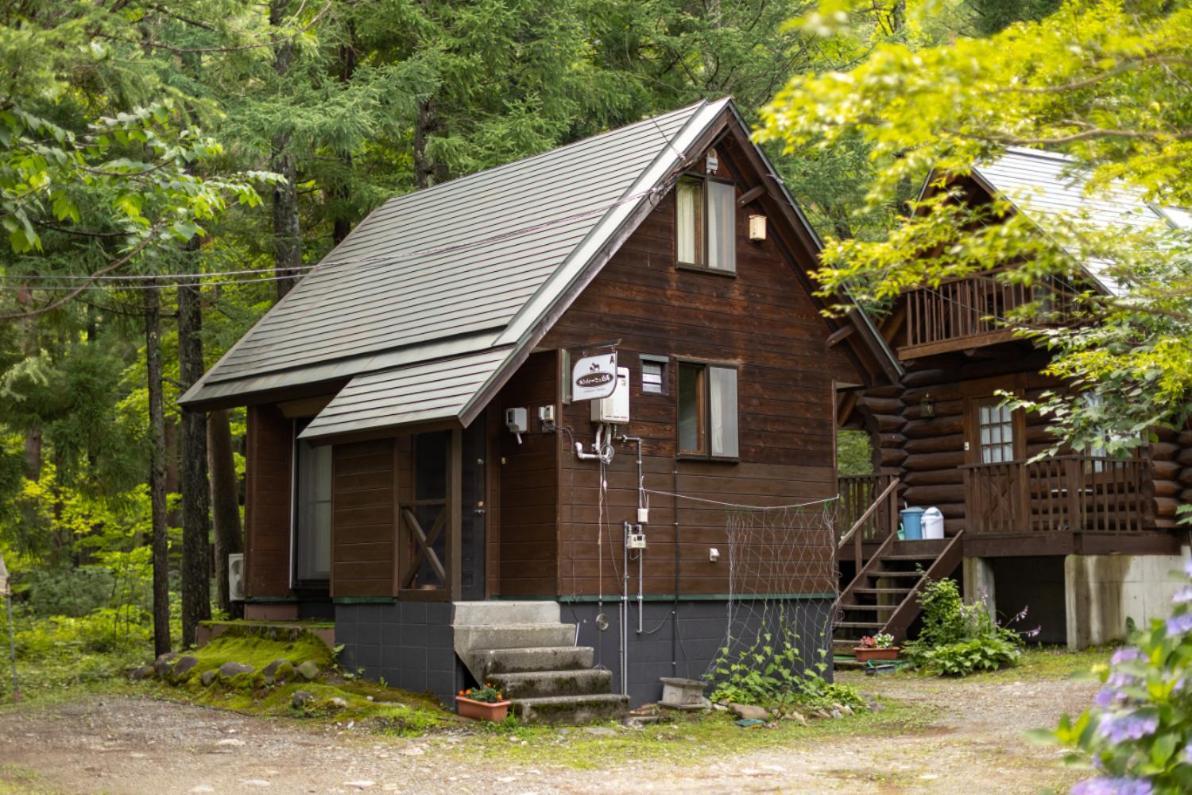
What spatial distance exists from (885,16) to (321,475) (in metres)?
25.8

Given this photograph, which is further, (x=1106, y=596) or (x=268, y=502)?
(x=1106, y=596)

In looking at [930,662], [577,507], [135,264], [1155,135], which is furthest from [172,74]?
[1155,135]

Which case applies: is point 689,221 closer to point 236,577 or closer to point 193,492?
point 236,577

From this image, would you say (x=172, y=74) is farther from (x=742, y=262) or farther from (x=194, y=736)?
(x=194, y=736)

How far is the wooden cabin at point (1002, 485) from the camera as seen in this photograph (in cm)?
2156

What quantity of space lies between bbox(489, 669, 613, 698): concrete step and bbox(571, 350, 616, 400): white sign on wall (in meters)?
2.99

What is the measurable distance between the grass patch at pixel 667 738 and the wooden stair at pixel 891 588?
220 inches

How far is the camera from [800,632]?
18.2m

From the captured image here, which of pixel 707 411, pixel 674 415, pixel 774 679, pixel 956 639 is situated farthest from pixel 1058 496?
pixel 674 415

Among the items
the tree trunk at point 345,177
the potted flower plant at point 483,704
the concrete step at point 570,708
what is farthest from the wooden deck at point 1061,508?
the tree trunk at point 345,177

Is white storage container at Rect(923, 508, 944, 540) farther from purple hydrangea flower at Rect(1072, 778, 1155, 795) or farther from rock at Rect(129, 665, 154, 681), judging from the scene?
purple hydrangea flower at Rect(1072, 778, 1155, 795)

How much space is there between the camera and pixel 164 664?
63.1 ft

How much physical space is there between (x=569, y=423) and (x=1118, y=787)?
1035 centimetres

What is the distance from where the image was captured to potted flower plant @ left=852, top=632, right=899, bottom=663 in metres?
21.8
